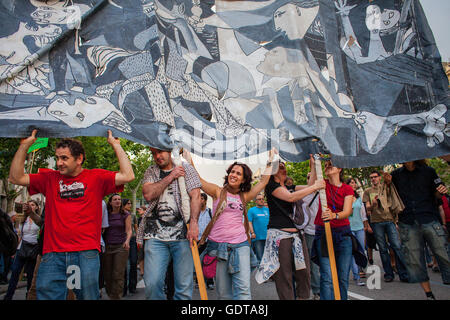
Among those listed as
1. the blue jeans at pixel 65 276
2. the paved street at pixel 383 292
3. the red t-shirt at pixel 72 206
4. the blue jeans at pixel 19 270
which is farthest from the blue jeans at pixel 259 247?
the blue jeans at pixel 65 276

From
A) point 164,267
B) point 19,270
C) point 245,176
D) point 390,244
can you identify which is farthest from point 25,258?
point 390,244

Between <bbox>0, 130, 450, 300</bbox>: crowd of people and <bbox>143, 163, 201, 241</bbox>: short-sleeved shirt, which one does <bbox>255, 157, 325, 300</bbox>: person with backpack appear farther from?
<bbox>143, 163, 201, 241</bbox>: short-sleeved shirt

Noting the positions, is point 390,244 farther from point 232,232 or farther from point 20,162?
point 20,162

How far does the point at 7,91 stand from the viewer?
385 cm

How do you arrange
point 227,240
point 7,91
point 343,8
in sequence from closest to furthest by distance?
point 7,91 < point 227,240 < point 343,8

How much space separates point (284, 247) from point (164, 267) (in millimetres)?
1504

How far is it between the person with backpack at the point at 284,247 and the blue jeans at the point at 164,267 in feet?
3.17

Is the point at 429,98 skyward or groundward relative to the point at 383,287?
skyward

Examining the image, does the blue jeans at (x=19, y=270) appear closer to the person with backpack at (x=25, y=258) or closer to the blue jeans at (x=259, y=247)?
the person with backpack at (x=25, y=258)

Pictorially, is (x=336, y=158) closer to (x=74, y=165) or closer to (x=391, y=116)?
(x=391, y=116)

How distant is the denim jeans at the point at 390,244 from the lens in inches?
331

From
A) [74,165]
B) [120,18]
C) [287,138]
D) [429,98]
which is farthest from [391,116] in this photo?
[74,165]

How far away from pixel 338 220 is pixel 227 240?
5.18 feet

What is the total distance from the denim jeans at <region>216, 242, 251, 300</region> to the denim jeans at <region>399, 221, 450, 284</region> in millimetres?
2642
